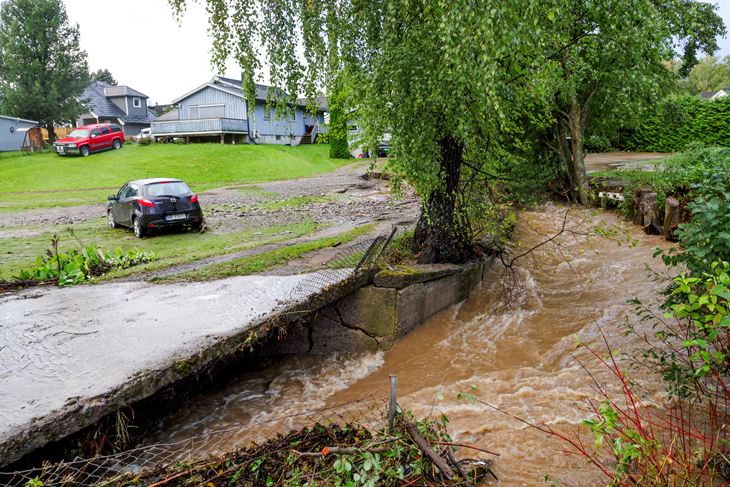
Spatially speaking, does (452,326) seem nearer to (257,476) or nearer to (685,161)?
(257,476)

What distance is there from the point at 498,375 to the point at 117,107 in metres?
61.5

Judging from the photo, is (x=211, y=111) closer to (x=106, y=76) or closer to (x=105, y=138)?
(x=105, y=138)

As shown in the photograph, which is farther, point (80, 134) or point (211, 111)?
point (211, 111)

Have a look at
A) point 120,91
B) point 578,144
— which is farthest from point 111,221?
A: point 120,91

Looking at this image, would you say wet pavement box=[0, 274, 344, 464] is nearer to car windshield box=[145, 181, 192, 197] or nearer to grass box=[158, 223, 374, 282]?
grass box=[158, 223, 374, 282]

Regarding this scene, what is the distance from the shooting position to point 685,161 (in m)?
15.5

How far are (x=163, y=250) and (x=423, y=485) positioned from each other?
9601mm

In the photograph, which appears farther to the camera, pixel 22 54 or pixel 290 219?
pixel 22 54

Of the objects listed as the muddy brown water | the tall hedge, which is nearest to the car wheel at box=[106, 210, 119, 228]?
the muddy brown water

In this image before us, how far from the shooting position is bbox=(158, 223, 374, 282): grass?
26.6ft

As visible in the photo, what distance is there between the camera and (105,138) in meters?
37.0

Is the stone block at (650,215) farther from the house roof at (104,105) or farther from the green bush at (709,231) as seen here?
the house roof at (104,105)

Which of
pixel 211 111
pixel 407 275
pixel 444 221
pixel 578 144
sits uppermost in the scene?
pixel 211 111

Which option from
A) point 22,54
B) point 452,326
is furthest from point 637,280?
point 22,54
